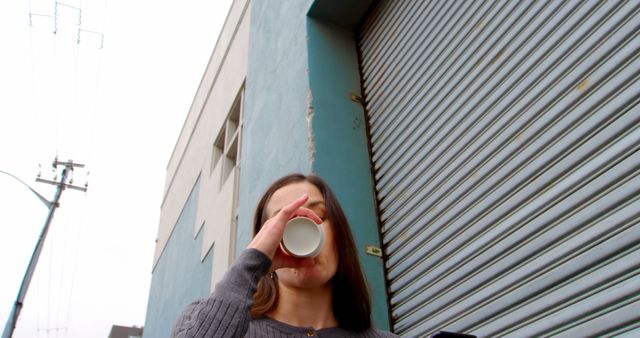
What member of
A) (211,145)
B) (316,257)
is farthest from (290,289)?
(211,145)

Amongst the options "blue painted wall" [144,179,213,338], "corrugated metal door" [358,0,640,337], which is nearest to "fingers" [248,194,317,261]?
"corrugated metal door" [358,0,640,337]

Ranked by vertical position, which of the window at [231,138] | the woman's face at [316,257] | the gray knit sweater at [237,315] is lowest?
the gray knit sweater at [237,315]

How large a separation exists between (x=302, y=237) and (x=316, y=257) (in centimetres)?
9

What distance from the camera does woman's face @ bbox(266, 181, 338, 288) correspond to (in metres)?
1.70

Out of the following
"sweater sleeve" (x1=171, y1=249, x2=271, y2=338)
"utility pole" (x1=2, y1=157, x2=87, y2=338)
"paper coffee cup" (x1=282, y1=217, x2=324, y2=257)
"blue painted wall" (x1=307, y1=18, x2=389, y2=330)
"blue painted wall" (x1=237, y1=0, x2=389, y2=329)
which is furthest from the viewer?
"utility pole" (x1=2, y1=157, x2=87, y2=338)

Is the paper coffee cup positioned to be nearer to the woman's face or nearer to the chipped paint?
the woman's face

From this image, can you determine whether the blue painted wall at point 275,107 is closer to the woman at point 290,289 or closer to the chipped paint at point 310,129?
the chipped paint at point 310,129

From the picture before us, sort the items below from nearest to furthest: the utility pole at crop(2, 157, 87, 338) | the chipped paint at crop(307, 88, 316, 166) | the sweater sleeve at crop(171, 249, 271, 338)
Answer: the sweater sleeve at crop(171, 249, 271, 338) < the chipped paint at crop(307, 88, 316, 166) < the utility pole at crop(2, 157, 87, 338)

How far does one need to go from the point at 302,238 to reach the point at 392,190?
1764 millimetres

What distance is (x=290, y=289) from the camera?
179 cm

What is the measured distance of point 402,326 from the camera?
9.35 ft

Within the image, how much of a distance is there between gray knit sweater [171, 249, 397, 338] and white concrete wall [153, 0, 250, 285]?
4.21 m

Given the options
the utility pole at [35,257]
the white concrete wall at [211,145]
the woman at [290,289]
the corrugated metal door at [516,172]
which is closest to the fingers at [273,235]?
the woman at [290,289]

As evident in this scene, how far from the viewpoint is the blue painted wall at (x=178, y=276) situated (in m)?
7.39
